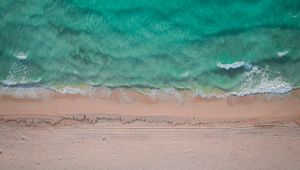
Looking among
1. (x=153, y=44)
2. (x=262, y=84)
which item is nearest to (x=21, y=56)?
(x=153, y=44)

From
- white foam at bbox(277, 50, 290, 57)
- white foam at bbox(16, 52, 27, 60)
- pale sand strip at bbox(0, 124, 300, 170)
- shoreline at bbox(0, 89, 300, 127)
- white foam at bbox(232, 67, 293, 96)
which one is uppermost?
white foam at bbox(277, 50, 290, 57)

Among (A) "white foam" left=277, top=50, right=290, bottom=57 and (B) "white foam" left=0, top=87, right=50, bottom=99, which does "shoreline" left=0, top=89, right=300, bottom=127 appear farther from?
(A) "white foam" left=277, top=50, right=290, bottom=57

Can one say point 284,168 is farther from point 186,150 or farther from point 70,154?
point 70,154

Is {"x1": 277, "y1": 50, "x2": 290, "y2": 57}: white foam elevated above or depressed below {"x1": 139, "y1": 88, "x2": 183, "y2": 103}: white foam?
above

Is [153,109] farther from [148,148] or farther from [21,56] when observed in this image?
[21,56]

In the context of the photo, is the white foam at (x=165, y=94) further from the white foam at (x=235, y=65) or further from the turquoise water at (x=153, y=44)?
the white foam at (x=235, y=65)

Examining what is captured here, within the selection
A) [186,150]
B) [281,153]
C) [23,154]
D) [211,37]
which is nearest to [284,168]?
[281,153]

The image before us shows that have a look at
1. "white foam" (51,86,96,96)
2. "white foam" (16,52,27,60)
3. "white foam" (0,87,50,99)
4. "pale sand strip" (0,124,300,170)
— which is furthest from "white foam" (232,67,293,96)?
"white foam" (16,52,27,60)

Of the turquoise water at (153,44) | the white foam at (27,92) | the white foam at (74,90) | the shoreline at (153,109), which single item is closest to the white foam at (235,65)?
the turquoise water at (153,44)
